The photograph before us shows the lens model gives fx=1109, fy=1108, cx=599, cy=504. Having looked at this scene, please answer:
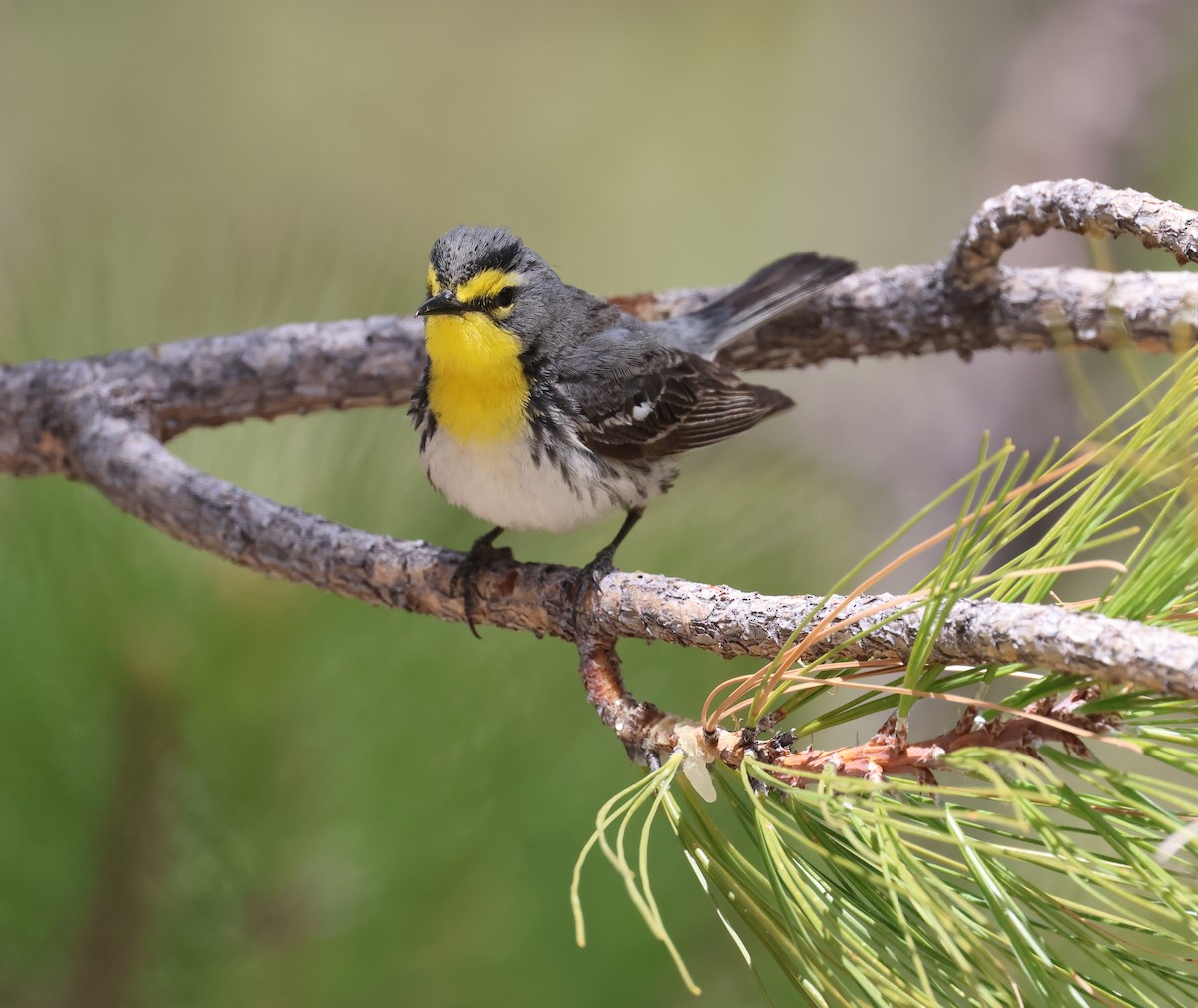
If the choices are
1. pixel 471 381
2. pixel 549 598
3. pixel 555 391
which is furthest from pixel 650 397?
pixel 549 598

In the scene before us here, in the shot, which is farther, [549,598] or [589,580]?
[549,598]

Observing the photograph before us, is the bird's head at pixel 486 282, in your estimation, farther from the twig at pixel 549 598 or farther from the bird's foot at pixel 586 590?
the bird's foot at pixel 586 590

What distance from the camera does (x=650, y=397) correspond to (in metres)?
2.01

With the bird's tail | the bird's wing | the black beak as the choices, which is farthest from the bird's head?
the bird's tail

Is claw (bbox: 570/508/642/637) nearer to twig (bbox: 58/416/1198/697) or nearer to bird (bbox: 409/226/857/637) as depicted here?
twig (bbox: 58/416/1198/697)

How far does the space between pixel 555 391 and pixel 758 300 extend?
480 mm

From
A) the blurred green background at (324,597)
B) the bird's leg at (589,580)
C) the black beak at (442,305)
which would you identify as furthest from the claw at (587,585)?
the black beak at (442,305)

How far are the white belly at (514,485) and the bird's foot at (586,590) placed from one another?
32 cm

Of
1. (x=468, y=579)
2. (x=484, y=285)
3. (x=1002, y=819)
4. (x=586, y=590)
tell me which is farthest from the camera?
(x=484, y=285)

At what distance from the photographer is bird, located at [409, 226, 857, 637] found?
1762 mm

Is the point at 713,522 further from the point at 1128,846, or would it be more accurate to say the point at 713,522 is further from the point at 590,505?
the point at 1128,846

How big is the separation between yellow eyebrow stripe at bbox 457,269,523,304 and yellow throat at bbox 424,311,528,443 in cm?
3

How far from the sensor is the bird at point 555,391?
176 centimetres

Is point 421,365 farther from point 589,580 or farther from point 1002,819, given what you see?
point 1002,819
